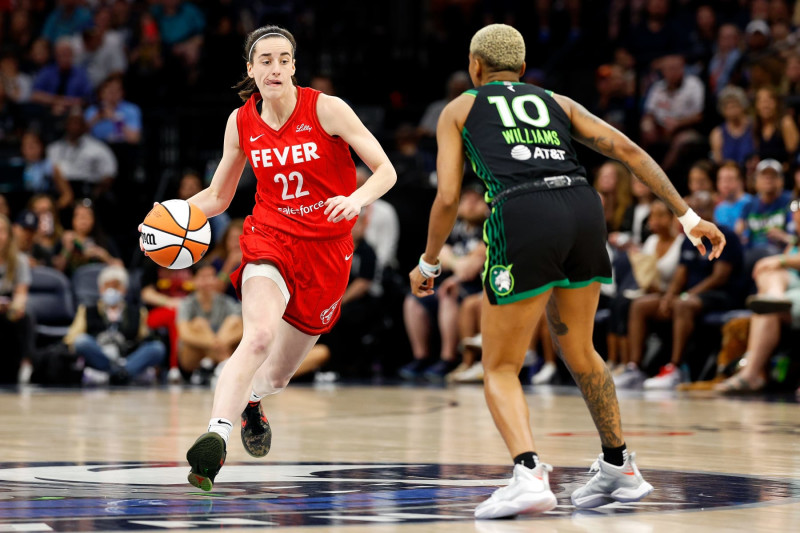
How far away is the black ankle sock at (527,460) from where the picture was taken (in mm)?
4324

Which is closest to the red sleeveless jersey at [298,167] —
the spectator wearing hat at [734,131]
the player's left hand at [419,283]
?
the player's left hand at [419,283]

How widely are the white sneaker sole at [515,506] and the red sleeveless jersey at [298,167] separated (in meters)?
1.80

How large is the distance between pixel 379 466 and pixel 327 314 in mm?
740

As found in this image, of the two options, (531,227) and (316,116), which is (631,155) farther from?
(316,116)

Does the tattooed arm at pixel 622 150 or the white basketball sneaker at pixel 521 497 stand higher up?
the tattooed arm at pixel 622 150

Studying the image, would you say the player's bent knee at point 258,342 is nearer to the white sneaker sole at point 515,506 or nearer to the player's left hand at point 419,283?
the player's left hand at point 419,283

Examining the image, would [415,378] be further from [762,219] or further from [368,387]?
[762,219]

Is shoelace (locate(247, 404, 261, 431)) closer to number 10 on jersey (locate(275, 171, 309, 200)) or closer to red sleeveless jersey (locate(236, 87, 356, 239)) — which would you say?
red sleeveless jersey (locate(236, 87, 356, 239))

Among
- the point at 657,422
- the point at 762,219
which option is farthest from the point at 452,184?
the point at 762,219

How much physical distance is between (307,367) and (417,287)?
9.19 metres

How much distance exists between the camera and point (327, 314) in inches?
229

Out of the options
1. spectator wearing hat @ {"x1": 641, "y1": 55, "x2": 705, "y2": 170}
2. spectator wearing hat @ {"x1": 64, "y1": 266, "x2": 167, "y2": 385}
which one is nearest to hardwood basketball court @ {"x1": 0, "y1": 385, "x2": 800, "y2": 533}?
spectator wearing hat @ {"x1": 64, "y1": 266, "x2": 167, "y2": 385}

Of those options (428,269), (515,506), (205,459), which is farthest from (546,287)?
(205,459)

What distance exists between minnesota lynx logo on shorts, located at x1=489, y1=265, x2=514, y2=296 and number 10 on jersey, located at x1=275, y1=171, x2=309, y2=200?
4.39ft
